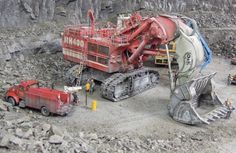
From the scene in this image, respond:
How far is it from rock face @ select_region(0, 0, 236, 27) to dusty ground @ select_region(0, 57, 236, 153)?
26.3ft

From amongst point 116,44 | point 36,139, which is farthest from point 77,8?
point 36,139

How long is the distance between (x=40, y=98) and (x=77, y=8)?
43.1 ft

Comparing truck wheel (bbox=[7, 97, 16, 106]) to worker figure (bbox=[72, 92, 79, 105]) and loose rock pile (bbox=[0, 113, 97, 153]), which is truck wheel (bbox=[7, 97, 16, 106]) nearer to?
worker figure (bbox=[72, 92, 79, 105])

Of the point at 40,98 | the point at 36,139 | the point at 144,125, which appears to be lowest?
the point at 144,125

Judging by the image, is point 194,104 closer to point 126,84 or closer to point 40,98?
point 126,84

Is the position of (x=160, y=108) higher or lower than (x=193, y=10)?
lower

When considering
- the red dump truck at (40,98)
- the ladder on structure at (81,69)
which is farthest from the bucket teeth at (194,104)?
the ladder on structure at (81,69)

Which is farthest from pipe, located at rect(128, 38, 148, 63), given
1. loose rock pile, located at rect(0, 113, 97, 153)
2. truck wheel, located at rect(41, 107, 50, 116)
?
loose rock pile, located at rect(0, 113, 97, 153)

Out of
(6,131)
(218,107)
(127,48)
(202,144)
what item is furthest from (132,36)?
(6,131)

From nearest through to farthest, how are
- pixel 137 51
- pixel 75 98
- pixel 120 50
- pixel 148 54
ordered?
pixel 75 98 < pixel 137 51 < pixel 120 50 < pixel 148 54

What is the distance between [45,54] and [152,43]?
7.68 m

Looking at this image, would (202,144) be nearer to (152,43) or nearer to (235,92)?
(152,43)

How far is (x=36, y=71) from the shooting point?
21.9 meters

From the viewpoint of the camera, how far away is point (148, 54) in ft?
65.9
